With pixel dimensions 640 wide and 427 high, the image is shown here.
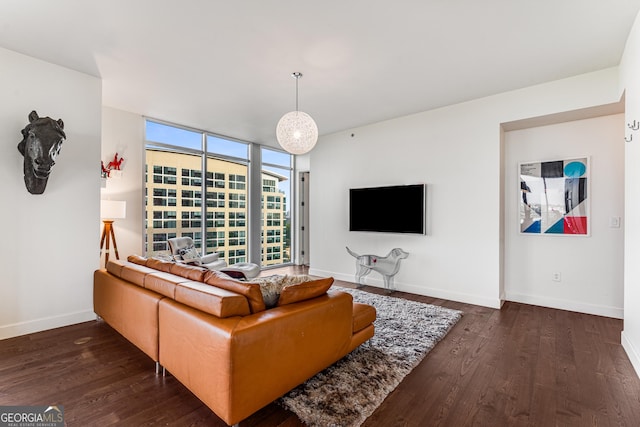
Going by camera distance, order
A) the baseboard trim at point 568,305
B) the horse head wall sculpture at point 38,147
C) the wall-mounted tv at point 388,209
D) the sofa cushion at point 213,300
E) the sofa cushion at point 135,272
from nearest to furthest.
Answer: the sofa cushion at point 213,300
the sofa cushion at point 135,272
the horse head wall sculpture at point 38,147
the baseboard trim at point 568,305
the wall-mounted tv at point 388,209

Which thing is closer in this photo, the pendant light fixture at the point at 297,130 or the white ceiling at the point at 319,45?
the white ceiling at the point at 319,45

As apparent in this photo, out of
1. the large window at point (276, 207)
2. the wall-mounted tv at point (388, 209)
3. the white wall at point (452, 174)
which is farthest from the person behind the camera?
the large window at point (276, 207)

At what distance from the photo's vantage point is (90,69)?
10.5 ft

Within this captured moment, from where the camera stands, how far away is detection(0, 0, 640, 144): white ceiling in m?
2.26

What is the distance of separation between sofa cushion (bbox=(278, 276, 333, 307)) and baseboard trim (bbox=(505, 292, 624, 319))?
324cm

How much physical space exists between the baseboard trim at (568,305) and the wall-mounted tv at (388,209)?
1527 mm

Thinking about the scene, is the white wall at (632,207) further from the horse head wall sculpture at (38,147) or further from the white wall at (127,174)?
the white wall at (127,174)

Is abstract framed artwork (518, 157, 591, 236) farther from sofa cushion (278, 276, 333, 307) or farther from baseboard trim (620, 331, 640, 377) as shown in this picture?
sofa cushion (278, 276, 333, 307)

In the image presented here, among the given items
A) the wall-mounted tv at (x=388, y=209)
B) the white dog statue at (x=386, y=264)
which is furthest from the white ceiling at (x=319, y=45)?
the white dog statue at (x=386, y=264)

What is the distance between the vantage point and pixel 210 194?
548cm

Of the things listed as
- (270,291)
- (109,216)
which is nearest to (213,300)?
(270,291)

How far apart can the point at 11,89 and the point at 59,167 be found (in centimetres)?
80

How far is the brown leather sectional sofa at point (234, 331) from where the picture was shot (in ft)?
5.10

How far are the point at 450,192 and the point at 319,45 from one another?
2697 millimetres
